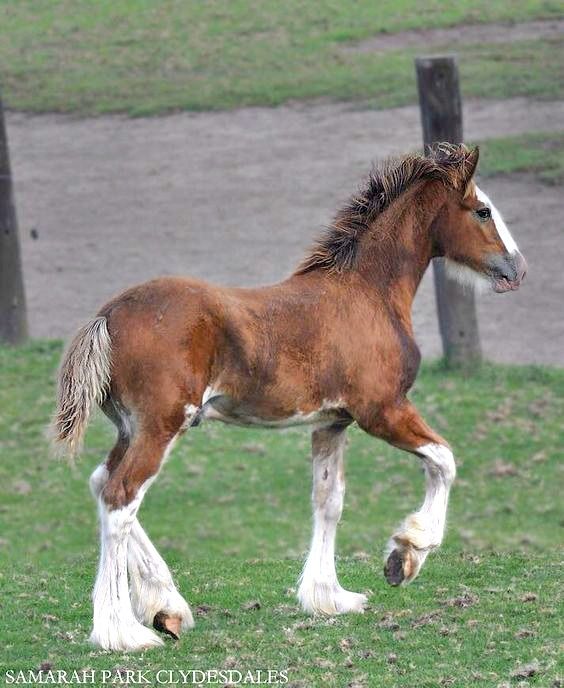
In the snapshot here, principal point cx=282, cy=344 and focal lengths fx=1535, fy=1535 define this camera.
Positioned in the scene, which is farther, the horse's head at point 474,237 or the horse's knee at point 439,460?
the horse's head at point 474,237

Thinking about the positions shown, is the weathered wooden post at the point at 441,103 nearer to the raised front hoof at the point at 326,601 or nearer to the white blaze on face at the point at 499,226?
the white blaze on face at the point at 499,226

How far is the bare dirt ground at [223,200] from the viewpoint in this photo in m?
18.9

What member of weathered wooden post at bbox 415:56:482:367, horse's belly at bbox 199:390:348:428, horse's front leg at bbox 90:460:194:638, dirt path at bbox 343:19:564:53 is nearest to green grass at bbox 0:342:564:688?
horse's front leg at bbox 90:460:194:638

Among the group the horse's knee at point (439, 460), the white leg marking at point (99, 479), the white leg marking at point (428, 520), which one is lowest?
the white leg marking at point (428, 520)

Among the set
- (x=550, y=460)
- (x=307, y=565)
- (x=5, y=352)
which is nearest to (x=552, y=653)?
(x=307, y=565)

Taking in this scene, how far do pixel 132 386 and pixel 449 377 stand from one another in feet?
29.1

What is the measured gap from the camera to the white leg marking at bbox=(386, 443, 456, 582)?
7859 mm

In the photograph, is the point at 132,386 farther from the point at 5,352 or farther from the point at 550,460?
the point at 5,352

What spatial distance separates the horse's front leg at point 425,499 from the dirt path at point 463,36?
59.5 feet

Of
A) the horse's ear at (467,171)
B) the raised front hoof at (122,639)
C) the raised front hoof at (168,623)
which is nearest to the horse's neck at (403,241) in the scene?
the horse's ear at (467,171)

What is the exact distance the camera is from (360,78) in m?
25.1

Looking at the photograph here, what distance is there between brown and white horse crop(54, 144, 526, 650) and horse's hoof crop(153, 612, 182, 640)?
0.01 meters

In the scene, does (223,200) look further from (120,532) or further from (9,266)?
(120,532)

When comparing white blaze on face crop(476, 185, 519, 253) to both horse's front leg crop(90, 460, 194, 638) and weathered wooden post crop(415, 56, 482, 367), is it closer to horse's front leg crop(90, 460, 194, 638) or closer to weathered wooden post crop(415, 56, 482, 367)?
horse's front leg crop(90, 460, 194, 638)
